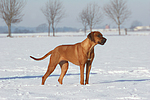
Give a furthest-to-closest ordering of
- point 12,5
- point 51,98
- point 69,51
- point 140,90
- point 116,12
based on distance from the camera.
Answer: point 116,12 < point 12,5 < point 69,51 < point 140,90 < point 51,98

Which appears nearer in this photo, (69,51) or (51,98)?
(51,98)

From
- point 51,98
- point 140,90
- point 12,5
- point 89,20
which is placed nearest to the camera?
point 51,98

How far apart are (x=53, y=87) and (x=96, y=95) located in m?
1.21

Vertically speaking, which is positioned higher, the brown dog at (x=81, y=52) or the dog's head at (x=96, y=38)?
the dog's head at (x=96, y=38)

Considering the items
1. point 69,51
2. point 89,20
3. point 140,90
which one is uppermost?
point 89,20

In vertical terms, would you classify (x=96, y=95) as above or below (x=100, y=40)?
below

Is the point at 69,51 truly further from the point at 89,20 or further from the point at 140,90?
the point at 89,20

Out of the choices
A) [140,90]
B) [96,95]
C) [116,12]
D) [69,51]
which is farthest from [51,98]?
[116,12]

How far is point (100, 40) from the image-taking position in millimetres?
5117

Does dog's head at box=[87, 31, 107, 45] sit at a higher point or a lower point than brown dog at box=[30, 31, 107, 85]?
higher

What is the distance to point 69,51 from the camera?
5344mm

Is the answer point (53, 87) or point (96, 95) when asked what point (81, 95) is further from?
point (53, 87)

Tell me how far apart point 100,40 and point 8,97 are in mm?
2282

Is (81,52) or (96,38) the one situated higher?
(96,38)
